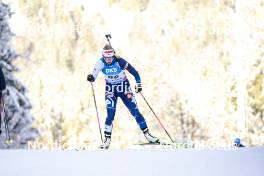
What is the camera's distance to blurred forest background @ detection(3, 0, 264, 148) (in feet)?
9.72

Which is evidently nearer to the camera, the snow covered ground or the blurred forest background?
the snow covered ground

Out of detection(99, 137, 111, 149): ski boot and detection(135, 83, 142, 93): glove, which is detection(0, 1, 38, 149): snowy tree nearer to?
detection(99, 137, 111, 149): ski boot

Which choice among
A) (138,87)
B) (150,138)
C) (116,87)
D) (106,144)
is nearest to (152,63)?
(138,87)

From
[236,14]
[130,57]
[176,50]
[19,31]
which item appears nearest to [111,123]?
[130,57]

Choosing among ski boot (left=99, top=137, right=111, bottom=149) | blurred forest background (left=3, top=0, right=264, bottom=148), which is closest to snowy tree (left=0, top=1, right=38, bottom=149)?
blurred forest background (left=3, top=0, right=264, bottom=148)

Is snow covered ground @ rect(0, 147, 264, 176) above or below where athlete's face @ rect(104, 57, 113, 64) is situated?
below

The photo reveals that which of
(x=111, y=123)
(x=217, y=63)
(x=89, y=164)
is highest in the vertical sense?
(x=217, y=63)

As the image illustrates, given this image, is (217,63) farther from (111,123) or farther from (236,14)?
(111,123)

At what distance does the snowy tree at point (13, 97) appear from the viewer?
3.02 metres

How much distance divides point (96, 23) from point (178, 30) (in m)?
0.57

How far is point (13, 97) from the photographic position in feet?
9.96

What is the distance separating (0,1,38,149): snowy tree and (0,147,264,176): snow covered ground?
154 millimetres

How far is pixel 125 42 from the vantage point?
3012 mm

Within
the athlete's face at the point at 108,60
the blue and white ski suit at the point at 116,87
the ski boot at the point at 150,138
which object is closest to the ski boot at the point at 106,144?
the blue and white ski suit at the point at 116,87
